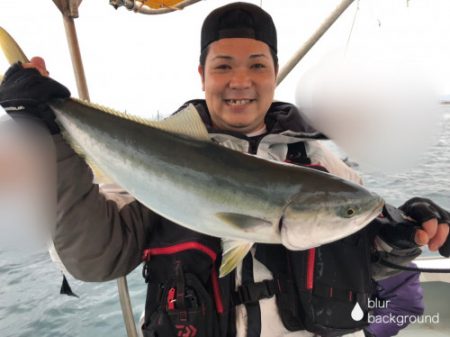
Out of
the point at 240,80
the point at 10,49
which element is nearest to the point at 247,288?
the point at 240,80

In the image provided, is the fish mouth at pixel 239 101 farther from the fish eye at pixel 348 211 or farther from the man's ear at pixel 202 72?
the fish eye at pixel 348 211

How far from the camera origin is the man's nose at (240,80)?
214 centimetres

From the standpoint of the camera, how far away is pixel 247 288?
6.40ft

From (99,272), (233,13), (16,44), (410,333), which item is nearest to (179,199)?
(99,272)

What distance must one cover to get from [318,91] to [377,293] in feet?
4.90

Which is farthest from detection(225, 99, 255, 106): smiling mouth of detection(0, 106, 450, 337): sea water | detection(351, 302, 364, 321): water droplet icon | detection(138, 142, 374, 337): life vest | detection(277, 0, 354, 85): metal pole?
detection(0, 106, 450, 337): sea water

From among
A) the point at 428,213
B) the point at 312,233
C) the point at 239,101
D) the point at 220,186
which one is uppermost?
the point at 239,101

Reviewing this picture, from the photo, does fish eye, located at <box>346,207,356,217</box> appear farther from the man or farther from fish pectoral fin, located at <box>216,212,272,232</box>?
the man

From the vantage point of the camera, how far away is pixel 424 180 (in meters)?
12.1

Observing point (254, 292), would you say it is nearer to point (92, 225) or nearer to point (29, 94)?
point (92, 225)

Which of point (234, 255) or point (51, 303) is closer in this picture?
point (234, 255)

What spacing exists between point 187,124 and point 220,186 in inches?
13.9

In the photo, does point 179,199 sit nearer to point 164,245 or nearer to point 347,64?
point 164,245

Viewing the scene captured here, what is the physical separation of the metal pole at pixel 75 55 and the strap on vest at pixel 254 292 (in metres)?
1.77
